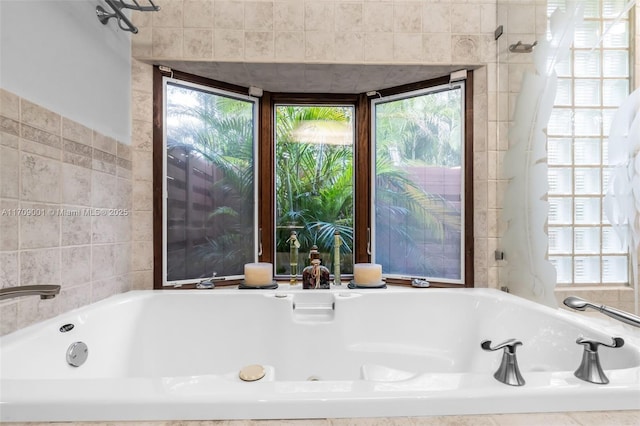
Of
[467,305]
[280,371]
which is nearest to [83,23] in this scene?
[280,371]

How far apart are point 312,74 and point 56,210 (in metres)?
1.39

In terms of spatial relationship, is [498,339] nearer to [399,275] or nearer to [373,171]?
[399,275]

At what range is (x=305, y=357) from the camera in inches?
59.8

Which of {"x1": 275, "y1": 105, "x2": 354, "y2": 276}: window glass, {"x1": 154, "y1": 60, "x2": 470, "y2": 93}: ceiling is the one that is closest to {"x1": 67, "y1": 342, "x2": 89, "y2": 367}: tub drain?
{"x1": 275, "y1": 105, "x2": 354, "y2": 276}: window glass

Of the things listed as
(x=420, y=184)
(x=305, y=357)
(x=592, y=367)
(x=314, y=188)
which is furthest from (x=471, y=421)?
(x=314, y=188)

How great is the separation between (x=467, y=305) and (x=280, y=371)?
960mm

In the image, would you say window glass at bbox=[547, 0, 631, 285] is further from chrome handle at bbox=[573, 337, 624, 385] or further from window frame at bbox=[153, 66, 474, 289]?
window frame at bbox=[153, 66, 474, 289]

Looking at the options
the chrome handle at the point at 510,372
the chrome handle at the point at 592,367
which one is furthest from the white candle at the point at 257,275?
the chrome handle at the point at 592,367

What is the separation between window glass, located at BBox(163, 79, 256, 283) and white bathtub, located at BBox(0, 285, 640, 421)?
0.38 metres

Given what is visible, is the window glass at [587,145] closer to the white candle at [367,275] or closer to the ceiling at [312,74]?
the ceiling at [312,74]

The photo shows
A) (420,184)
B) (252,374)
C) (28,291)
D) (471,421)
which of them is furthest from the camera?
(420,184)

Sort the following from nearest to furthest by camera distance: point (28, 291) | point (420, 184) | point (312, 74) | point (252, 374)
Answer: point (28, 291) < point (252, 374) < point (312, 74) < point (420, 184)

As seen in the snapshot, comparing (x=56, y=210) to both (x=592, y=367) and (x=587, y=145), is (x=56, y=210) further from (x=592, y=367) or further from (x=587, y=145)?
(x=587, y=145)

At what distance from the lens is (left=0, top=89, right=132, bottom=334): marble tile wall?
0.99 metres
